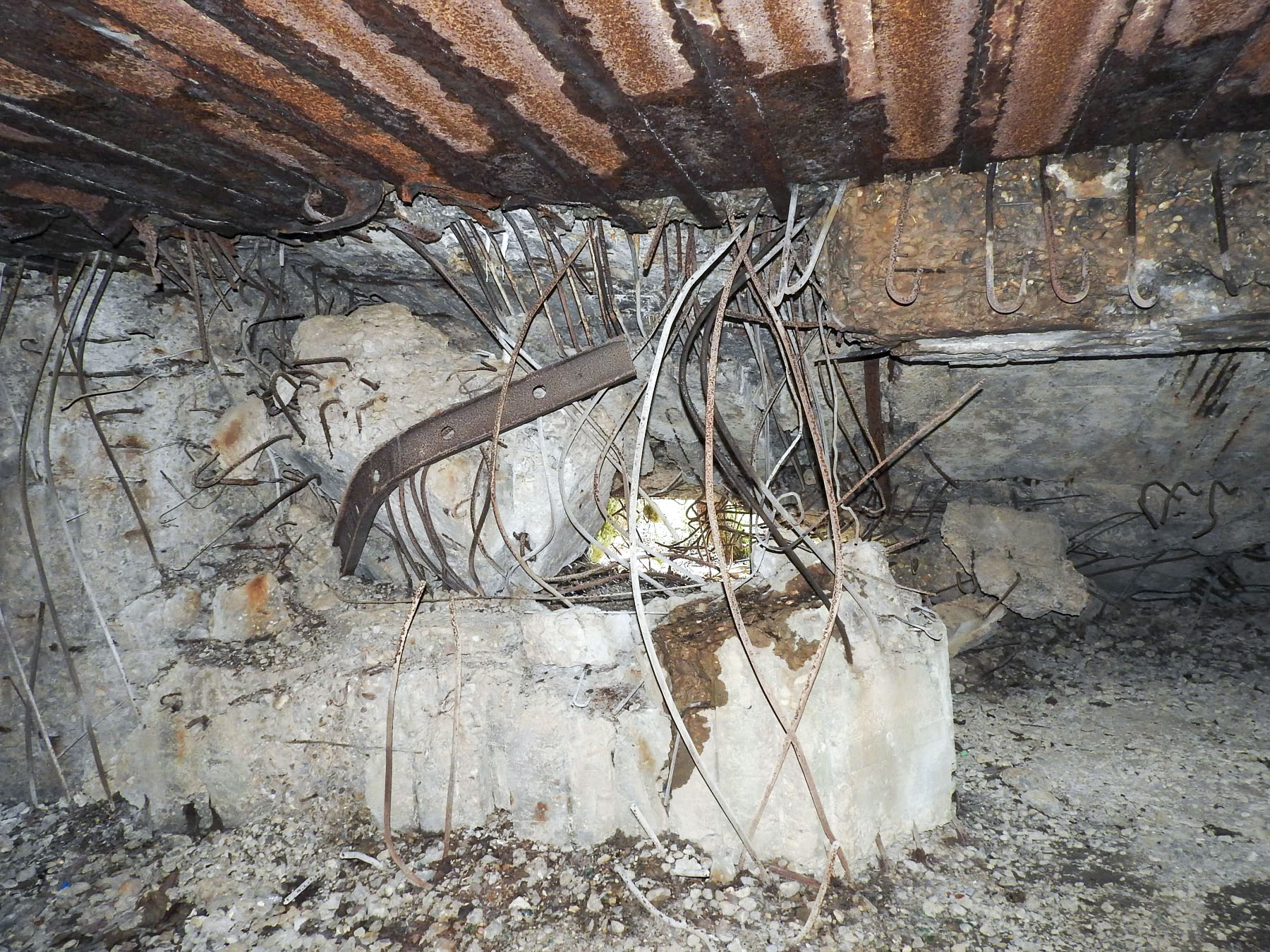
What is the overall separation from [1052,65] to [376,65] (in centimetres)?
112

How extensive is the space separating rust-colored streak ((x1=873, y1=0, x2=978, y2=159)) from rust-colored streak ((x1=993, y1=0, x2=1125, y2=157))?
87mm

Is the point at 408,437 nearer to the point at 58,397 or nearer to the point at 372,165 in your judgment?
the point at 372,165

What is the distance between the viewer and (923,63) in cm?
102

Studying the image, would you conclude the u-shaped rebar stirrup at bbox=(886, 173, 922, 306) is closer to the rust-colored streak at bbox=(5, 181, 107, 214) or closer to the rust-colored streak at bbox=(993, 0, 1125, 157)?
the rust-colored streak at bbox=(993, 0, 1125, 157)

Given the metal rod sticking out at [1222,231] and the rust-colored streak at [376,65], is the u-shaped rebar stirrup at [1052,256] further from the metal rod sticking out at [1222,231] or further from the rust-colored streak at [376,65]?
the rust-colored streak at [376,65]

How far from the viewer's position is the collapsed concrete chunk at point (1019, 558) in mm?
2957

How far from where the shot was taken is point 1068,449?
2.55 metres

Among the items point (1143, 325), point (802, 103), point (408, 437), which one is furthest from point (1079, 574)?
point (408, 437)

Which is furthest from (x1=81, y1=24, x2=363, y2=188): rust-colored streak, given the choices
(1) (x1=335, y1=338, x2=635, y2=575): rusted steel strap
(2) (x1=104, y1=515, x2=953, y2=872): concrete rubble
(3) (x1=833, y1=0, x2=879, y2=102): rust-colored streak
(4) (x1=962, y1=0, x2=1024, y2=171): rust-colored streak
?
(2) (x1=104, y1=515, x2=953, y2=872): concrete rubble

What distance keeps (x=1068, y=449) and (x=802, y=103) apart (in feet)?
6.93

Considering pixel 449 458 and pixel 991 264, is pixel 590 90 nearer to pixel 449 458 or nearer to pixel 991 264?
pixel 991 264

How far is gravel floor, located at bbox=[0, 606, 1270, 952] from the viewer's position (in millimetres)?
1584

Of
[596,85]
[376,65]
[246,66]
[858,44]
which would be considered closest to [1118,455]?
[858,44]

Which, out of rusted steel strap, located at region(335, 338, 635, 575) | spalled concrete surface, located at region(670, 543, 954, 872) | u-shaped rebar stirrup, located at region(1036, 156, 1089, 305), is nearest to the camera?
u-shaped rebar stirrup, located at region(1036, 156, 1089, 305)
